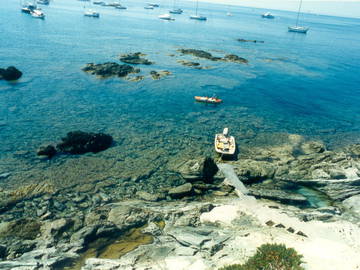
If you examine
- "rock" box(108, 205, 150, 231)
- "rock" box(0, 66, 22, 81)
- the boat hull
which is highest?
"rock" box(0, 66, 22, 81)

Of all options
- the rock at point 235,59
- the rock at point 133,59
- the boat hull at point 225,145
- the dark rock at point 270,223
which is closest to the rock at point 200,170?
the boat hull at point 225,145

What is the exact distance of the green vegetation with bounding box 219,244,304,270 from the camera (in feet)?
50.6

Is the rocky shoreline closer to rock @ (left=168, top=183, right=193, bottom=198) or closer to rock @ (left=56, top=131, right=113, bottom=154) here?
rock @ (left=168, top=183, right=193, bottom=198)

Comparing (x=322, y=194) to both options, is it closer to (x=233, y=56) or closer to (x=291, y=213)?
(x=291, y=213)

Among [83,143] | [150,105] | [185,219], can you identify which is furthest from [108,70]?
[185,219]

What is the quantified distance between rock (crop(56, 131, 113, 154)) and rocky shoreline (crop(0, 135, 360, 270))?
260 inches

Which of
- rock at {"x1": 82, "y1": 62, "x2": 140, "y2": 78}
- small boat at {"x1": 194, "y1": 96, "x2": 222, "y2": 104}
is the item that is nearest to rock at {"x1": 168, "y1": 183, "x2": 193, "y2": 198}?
small boat at {"x1": 194, "y1": 96, "x2": 222, "y2": 104}

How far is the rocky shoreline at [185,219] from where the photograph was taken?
17328 mm

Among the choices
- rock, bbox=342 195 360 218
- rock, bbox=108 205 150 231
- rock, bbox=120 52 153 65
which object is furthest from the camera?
rock, bbox=120 52 153 65

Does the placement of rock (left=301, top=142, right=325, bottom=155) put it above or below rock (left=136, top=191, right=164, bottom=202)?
above

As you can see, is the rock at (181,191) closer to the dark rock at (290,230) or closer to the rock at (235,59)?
the dark rock at (290,230)

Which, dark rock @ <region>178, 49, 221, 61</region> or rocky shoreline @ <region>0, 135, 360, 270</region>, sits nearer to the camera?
rocky shoreline @ <region>0, 135, 360, 270</region>

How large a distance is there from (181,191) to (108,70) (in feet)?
146

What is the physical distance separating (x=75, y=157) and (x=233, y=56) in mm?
67610
